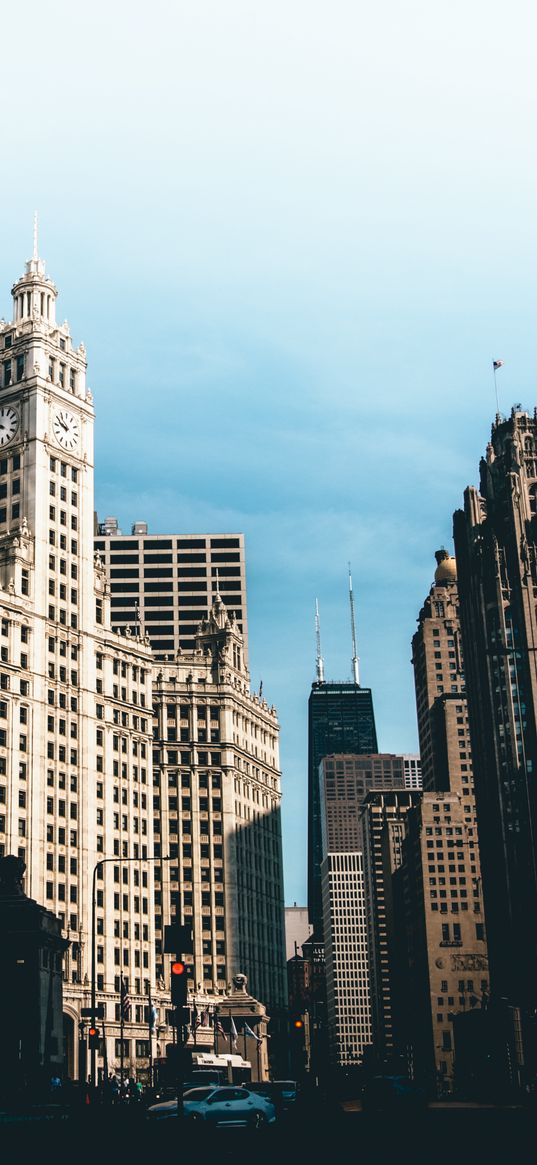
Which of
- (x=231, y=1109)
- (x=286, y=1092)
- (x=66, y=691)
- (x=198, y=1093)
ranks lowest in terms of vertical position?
(x=286, y=1092)

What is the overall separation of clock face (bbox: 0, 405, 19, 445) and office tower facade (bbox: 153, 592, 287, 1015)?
1676 inches

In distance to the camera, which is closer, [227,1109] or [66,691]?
[227,1109]

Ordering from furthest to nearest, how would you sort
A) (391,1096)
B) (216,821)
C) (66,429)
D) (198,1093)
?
1. (216,821)
2. (66,429)
3. (391,1096)
4. (198,1093)

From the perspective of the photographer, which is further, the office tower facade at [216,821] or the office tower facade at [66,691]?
the office tower facade at [216,821]

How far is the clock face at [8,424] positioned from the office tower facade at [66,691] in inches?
8.4

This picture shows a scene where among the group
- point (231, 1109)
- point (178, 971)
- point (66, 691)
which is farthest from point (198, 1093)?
point (66, 691)

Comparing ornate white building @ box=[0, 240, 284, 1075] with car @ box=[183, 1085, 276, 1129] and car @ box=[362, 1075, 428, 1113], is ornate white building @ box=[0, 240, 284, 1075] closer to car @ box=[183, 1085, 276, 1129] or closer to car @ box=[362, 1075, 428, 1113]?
car @ box=[362, 1075, 428, 1113]

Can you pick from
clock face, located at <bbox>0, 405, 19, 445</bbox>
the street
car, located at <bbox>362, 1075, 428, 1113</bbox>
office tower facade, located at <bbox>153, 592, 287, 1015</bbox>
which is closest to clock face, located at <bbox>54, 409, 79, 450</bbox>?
clock face, located at <bbox>0, 405, 19, 445</bbox>

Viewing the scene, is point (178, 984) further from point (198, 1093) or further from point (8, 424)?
point (8, 424)

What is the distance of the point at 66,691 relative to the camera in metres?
147

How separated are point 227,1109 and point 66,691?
9859 centimetres

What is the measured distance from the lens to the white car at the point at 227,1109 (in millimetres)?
49531

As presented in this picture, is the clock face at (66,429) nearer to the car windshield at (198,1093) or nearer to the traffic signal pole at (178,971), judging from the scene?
the car windshield at (198,1093)

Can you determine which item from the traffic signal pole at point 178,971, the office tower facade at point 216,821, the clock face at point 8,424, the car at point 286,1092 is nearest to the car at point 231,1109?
the traffic signal pole at point 178,971
